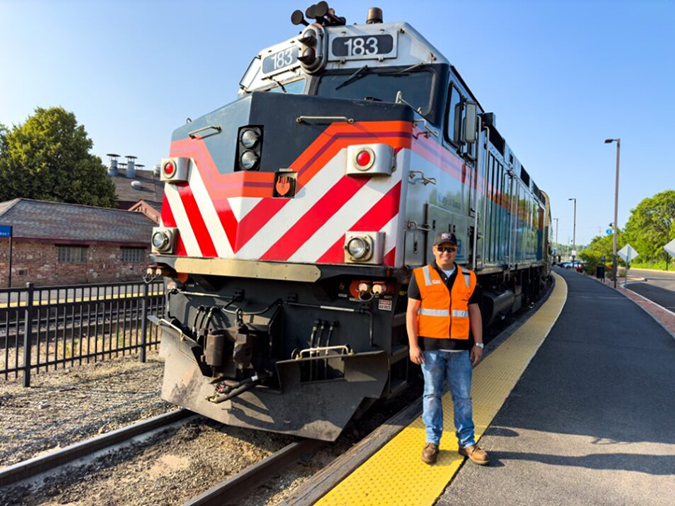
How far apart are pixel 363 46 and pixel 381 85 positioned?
0.48 metres

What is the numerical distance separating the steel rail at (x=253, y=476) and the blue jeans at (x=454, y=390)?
3.58ft

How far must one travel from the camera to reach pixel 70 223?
21.0 meters

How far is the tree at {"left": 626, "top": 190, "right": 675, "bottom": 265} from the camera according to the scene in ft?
211

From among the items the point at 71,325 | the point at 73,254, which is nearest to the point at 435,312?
the point at 71,325

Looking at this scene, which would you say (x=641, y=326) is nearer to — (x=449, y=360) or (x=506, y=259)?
(x=506, y=259)

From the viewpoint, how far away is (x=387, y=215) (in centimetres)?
350

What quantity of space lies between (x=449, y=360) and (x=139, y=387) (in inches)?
155

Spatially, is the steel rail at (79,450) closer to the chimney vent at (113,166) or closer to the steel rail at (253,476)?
the steel rail at (253,476)

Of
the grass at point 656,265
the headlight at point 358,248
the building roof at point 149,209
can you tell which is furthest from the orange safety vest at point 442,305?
the grass at point 656,265

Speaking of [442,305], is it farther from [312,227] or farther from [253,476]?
[253,476]

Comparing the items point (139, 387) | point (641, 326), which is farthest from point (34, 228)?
point (641, 326)

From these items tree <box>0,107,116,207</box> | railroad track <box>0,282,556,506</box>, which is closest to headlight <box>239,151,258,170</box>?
railroad track <box>0,282,556,506</box>

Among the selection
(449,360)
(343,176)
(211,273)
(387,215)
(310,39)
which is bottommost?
(449,360)

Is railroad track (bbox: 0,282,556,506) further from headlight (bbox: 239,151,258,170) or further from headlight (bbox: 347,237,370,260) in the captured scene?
headlight (bbox: 239,151,258,170)
